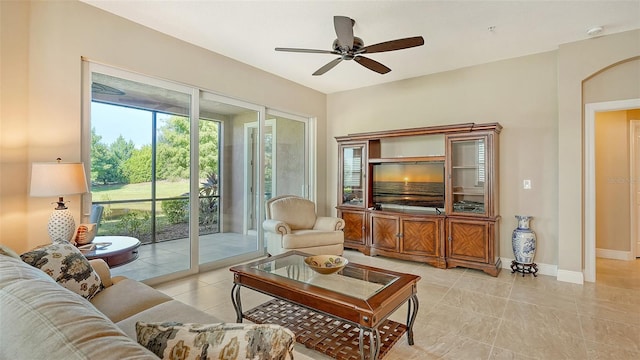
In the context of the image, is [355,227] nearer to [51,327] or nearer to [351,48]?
[351,48]

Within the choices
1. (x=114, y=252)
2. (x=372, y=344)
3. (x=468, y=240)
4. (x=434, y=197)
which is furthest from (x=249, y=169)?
(x=372, y=344)

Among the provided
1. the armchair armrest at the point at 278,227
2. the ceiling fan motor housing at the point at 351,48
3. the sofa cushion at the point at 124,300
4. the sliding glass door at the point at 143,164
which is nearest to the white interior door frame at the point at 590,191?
the ceiling fan motor housing at the point at 351,48

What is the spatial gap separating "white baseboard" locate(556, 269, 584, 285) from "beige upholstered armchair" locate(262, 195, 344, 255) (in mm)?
2694

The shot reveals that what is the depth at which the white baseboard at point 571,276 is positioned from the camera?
352 centimetres

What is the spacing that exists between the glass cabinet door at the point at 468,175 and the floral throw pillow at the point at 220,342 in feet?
12.6

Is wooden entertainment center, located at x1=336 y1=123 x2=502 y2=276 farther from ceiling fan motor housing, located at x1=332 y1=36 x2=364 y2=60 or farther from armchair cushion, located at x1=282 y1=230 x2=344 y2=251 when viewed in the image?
ceiling fan motor housing, located at x1=332 y1=36 x2=364 y2=60

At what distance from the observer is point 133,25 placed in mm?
3199

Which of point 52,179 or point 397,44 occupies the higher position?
point 397,44

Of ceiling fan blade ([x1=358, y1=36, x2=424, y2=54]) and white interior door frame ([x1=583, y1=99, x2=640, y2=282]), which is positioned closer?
ceiling fan blade ([x1=358, y1=36, x2=424, y2=54])

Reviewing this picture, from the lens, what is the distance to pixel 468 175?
417 centimetres

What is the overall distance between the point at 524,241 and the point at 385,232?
1787mm

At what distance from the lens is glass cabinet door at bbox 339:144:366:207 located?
5082 mm

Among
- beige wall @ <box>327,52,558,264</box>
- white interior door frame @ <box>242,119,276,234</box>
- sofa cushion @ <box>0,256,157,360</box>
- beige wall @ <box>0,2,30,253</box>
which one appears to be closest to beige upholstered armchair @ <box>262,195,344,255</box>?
white interior door frame @ <box>242,119,276,234</box>

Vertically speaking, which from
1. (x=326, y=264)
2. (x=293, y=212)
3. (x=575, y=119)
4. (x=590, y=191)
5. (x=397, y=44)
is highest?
(x=397, y=44)
